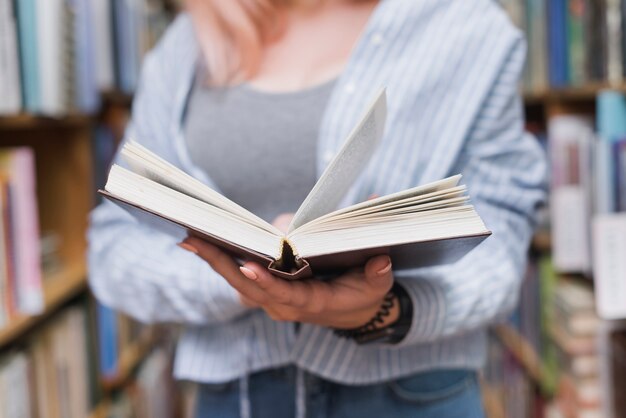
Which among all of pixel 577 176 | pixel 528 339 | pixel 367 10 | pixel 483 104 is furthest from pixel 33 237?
pixel 528 339

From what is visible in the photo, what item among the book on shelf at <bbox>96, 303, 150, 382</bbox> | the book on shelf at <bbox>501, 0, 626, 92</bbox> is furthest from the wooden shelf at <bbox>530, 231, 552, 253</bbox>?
the book on shelf at <bbox>96, 303, 150, 382</bbox>

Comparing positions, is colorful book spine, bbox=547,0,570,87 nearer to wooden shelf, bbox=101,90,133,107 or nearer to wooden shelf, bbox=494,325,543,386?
wooden shelf, bbox=494,325,543,386

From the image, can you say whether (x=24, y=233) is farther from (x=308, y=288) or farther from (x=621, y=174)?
(x=621, y=174)

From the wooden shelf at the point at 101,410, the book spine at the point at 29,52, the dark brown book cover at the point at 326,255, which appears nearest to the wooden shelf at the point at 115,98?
the book spine at the point at 29,52

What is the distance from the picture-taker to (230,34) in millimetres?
866

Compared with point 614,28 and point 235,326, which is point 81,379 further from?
point 614,28

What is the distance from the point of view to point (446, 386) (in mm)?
757

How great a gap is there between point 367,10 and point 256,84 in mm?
168

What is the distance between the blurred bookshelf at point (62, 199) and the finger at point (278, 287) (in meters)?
0.67

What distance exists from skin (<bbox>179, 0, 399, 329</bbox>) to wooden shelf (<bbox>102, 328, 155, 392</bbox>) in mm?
1155

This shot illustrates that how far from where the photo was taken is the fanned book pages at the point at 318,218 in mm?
496

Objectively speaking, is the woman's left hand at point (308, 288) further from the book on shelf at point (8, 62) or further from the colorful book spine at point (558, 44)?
the colorful book spine at point (558, 44)

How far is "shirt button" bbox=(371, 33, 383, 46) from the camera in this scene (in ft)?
2.53

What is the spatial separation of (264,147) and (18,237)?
578mm
